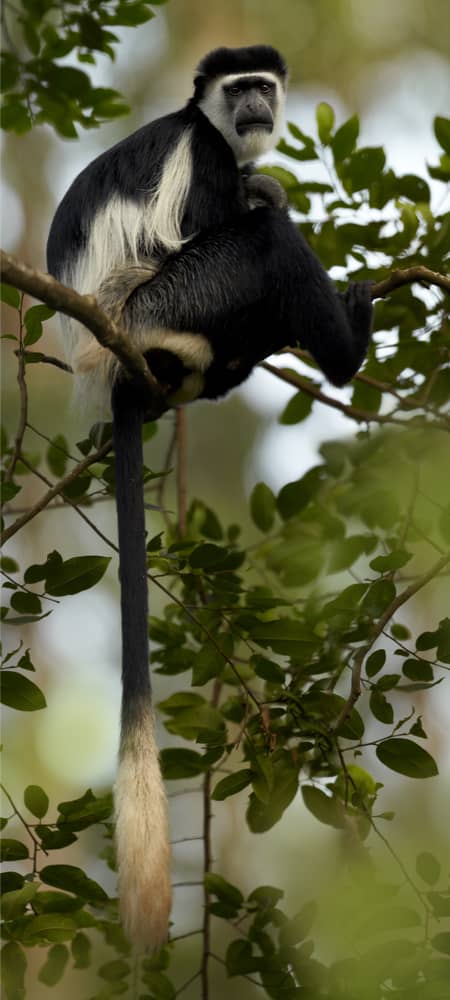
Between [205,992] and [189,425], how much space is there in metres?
7.29

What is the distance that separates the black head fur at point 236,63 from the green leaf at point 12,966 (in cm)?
197

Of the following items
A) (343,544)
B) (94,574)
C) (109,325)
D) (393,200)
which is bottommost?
(94,574)

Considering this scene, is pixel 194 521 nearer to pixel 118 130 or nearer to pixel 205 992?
pixel 205 992

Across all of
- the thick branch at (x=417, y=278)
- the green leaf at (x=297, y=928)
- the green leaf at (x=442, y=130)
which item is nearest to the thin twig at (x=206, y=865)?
the green leaf at (x=297, y=928)

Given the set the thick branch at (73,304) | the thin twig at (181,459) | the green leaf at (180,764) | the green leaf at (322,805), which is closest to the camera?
the thick branch at (73,304)

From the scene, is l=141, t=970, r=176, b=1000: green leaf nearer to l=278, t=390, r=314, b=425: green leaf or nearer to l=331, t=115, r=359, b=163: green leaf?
l=278, t=390, r=314, b=425: green leaf

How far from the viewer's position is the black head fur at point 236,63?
9.14 feet

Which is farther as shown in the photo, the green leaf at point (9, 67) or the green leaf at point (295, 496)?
the green leaf at point (295, 496)

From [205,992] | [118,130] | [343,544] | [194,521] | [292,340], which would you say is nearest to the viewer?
[205,992]

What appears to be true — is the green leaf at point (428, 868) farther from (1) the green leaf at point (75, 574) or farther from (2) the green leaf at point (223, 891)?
(1) the green leaf at point (75, 574)

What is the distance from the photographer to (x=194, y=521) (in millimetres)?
2822

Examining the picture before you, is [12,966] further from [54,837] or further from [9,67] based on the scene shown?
[9,67]

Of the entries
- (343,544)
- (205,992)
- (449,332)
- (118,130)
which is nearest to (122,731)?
(205,992)

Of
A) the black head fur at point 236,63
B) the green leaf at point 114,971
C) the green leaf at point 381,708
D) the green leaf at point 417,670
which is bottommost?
the green leaf at point 114,971
